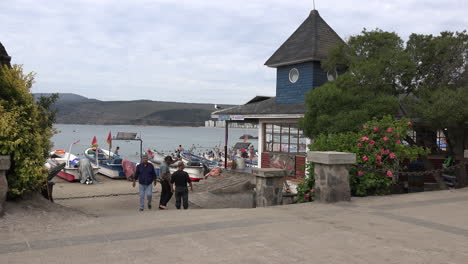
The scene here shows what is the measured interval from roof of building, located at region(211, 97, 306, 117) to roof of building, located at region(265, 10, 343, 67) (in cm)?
195

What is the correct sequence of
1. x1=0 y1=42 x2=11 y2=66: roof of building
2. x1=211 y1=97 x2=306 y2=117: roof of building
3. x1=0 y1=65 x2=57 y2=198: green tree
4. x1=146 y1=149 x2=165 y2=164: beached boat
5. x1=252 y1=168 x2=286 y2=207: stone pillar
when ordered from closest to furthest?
x1=0 y1=65 x2=57 y2=198: green tree, x1=0 y1=42 x2=11 y2=66: roof of building, x1=252 y1=168 x2=286 y2=207: stone pillar, x1=211 y1=97 x2=306 y2=117: roof of building, x1=146 y1=149 x2=165 y2=164: beached boat

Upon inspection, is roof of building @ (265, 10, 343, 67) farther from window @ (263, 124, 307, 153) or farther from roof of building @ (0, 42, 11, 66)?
roof of building @ (0, 42, 11, 66)

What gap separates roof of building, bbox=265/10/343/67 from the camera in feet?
58.8

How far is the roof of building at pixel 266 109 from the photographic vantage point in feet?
56.7

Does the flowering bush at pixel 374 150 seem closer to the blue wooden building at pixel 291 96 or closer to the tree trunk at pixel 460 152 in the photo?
the tree trunk at pixel 460 152

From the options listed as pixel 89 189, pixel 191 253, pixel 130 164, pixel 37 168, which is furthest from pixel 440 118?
pixel 130 164

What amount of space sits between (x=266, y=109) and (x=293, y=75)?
200cm

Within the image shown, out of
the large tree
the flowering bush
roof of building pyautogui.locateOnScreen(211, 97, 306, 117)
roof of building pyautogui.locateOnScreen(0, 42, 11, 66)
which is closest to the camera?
roof of building pyautogui.locateOnScreen(0, 42, 11, 66)

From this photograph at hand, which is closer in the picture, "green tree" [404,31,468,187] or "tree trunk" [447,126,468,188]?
"green tree" [404,31,468,187]

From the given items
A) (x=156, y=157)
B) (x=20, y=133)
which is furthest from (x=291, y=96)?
(x=156, y=157)

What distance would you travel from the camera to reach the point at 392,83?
13.5 meters

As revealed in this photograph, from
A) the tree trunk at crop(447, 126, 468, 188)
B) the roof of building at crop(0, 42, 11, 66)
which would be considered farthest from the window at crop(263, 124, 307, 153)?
the roof of building at crop(0, 42, 11, 66)

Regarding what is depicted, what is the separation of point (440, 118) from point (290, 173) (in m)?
7.52

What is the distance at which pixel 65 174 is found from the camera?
2212 cm
